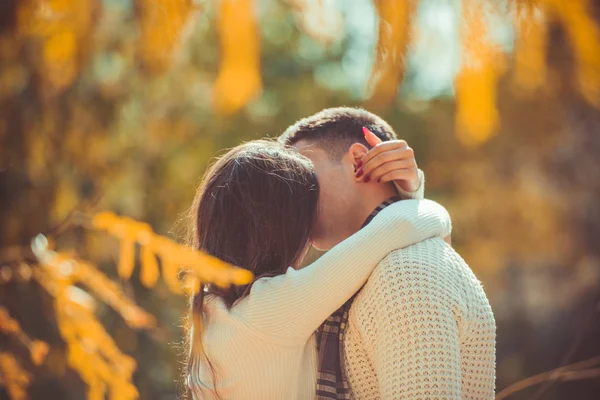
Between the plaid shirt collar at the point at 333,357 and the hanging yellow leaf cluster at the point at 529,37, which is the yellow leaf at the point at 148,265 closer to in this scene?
the hanging yellow leaf cluster at the point at 529,37

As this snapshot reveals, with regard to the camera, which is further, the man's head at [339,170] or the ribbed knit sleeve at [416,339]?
the man's head at [339,170]

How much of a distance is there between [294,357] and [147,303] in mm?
4359

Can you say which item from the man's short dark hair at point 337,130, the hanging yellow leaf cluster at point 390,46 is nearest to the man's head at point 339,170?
the man's short dark hair at point 337,130

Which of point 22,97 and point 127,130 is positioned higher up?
point 22,97

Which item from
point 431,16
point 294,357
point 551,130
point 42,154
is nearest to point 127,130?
point 42,154

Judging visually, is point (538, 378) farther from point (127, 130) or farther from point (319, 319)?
point (127, 130)

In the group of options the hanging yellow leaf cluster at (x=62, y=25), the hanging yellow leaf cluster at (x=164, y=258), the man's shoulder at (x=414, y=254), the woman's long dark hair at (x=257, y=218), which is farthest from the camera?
the woman's long dark hair at (x=257, y=218)

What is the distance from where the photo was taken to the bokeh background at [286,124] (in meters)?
1.08

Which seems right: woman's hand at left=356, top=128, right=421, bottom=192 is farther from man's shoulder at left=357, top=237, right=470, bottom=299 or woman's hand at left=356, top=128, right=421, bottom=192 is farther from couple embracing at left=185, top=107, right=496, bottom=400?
man's shoulder at left=357, top=237, right=470, bottom=299

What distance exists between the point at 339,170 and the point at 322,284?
0.48 metres

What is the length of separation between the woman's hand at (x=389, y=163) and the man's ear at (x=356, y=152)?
0.07 meters

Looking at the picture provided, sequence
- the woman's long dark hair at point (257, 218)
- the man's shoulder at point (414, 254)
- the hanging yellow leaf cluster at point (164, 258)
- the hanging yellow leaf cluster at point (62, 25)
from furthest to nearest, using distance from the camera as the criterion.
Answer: the woman's long dark hair at point (257, 218) → the man's shoulder at point (414, 254) → the hanging yellow leaf cluster at point (62, 25) → the hanging yellow leaf cluster at point (164, 258)

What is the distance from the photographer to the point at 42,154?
2381 mm

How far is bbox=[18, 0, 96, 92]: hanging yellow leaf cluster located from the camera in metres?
1.20
